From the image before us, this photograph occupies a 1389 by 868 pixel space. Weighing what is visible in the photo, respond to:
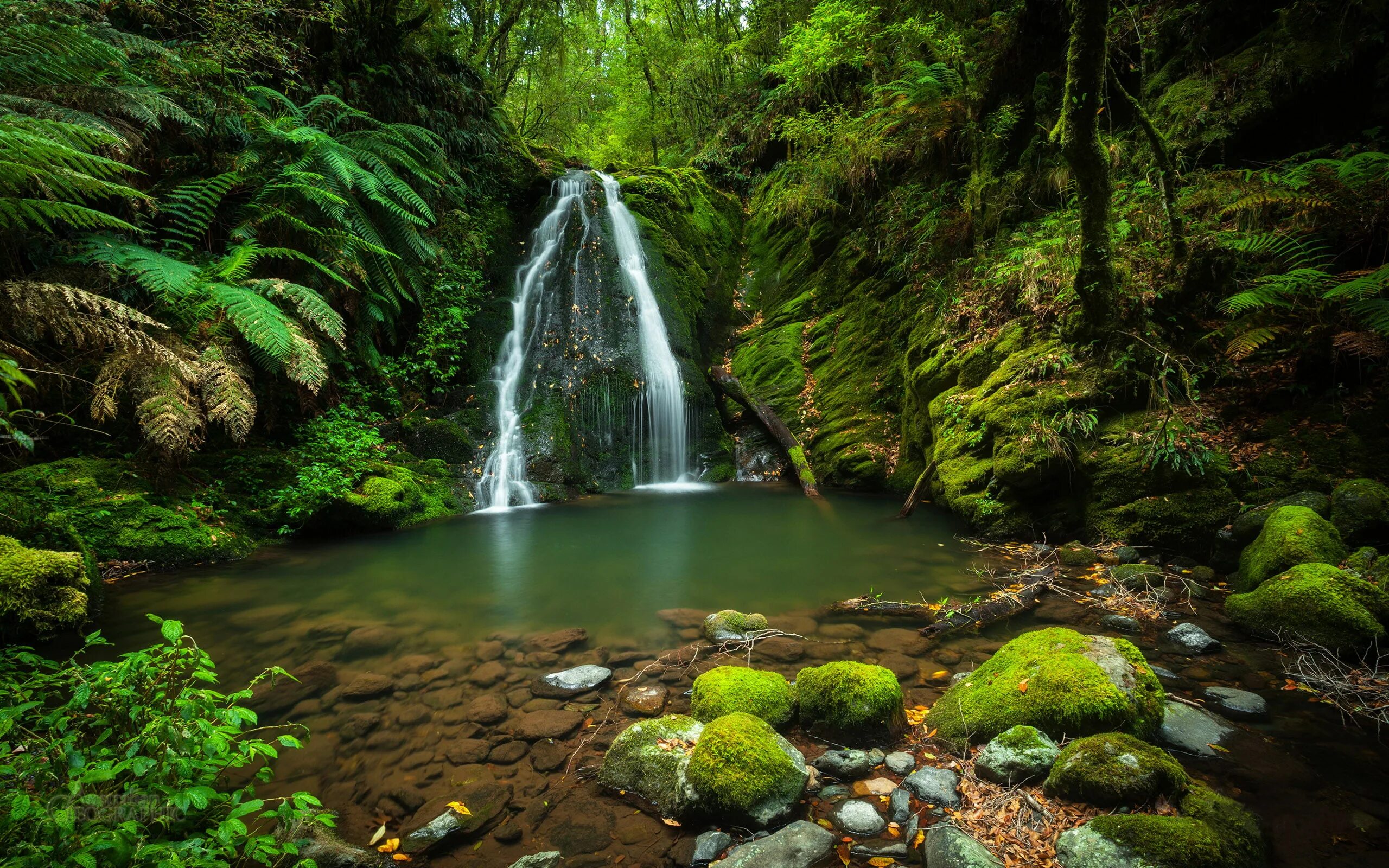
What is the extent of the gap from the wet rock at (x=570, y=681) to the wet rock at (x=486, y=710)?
214 millimetres

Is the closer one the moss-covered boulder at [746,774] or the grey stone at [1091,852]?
the grey stone at [1091,852]

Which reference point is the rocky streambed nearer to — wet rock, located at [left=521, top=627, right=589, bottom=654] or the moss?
the moss

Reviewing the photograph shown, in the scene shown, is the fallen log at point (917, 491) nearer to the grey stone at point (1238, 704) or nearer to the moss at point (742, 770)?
the grey stone at point (1238, 704)

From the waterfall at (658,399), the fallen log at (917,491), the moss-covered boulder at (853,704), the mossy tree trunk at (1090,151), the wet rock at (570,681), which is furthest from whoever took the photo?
the waterfall at (658,399)

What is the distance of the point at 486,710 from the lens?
127 inches

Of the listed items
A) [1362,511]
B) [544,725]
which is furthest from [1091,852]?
[1362,511]

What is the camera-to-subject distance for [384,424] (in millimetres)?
8195

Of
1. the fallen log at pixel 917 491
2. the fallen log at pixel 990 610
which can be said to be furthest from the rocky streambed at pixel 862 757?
the fallen log at pixel 917 491

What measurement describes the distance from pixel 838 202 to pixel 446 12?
909cm

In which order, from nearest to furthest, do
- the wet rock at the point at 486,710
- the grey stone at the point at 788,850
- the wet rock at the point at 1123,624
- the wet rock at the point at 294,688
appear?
the grey stone at the point at 788,850 → the wet rock at the point at 486,710 → the wet rock at the point at 294,688 → the wet rock at the point at 1123,624

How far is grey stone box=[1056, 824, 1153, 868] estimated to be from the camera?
1771 millimetres

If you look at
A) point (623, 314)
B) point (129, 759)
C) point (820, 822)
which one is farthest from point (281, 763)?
point (623, 314)

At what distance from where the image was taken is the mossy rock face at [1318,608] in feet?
9.89

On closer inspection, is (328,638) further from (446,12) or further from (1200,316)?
(446,12)
